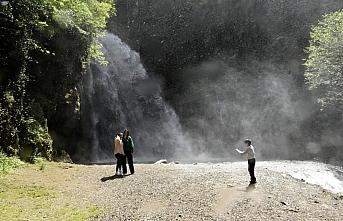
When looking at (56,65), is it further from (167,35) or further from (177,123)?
(167,35)

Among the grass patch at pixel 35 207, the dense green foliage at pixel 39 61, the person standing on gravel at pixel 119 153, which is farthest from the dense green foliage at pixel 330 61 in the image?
the grass patch at pixel 35 207

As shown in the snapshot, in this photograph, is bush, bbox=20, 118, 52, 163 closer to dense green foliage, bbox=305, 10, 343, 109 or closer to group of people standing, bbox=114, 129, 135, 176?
group of people standing, bbox=114, 129, 135, 176

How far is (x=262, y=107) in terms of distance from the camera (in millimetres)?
40031

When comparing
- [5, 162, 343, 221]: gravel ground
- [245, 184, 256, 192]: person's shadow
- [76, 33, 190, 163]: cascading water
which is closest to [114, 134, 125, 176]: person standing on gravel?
[5, 162, 343, 221]: gravel ground

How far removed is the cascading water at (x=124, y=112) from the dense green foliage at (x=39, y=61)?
215 inches

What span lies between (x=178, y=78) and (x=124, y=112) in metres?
A: 9.67

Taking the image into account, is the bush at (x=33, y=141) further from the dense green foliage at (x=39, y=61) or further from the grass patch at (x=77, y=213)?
the grass patch at (x=77, y=213)

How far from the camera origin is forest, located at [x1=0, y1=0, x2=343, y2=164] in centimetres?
2191

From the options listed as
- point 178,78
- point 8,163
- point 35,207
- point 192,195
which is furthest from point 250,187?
point 178,78

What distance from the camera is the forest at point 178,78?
21.9m

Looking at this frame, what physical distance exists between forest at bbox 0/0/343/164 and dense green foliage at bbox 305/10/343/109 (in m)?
0.10

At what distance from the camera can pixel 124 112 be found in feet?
123

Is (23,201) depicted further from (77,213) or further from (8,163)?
(8,163)

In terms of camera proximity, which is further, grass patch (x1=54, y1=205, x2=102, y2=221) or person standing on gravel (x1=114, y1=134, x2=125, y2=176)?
person standing on gravel (x1=114, y1=134, x2=125, y2=176)
